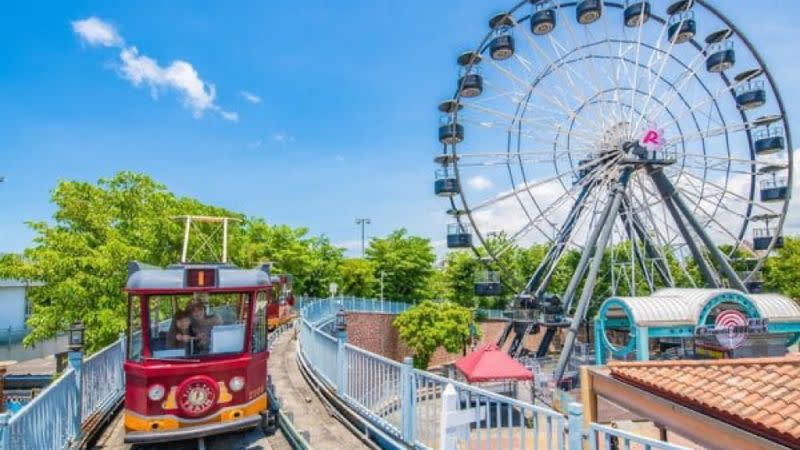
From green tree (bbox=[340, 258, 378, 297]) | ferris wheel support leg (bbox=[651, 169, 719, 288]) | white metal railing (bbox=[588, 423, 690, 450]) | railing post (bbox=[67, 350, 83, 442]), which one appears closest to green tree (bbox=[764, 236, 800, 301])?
ferris wheel support leg (bbox=[651, 169, 719, 288])

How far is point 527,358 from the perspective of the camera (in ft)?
72.4

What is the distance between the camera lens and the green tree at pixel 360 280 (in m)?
39.9

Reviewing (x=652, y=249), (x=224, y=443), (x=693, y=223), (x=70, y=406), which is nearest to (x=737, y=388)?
(x=224, y=443)

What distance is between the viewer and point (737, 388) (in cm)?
512

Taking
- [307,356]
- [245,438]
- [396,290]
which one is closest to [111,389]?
[245,438]

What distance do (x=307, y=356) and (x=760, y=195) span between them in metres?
23.3

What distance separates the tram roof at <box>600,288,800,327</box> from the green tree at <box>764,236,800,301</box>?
75.4 ft

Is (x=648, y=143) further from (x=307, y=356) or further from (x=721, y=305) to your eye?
(x=307, y=356)

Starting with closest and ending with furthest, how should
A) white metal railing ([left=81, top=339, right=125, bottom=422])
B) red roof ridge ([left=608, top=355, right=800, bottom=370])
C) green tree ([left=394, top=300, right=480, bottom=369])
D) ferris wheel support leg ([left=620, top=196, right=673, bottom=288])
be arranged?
red roof ridge ([left=608, top=355, right=800, bottom=370]) < white metal railing ([left=81, top=339, right=125, bottom=422]) < ferris wheel support leg ([left=620, top=196, right=673, bottom=288]) < green tree ([left=394, top=300, right=480, bottom=369])

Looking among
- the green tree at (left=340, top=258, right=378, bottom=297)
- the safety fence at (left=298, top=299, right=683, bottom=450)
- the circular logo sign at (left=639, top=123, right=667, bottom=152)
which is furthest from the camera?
the green tree at (left=340, top=258, right=378, bottom=297)

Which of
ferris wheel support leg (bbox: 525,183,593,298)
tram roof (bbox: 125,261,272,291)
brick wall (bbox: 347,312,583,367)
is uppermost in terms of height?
ferris wheel support leg (bbox: 525,183,593,298)

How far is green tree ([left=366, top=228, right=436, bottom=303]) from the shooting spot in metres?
39.9

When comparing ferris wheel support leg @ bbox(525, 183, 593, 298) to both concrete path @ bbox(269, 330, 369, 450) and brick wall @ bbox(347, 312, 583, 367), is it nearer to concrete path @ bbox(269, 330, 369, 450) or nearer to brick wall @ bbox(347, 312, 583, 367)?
brick wall @ bbox(347, 312, 583, 367)

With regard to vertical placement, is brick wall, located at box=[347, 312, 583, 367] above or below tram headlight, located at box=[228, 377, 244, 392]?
below
